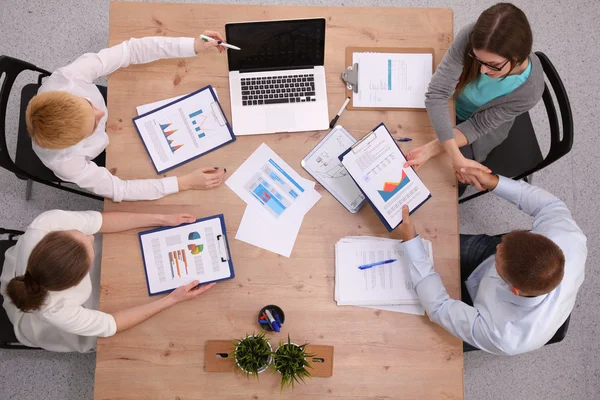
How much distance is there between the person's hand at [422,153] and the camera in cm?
166

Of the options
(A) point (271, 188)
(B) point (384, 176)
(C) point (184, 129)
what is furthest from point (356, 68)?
(C) point (184, 129)

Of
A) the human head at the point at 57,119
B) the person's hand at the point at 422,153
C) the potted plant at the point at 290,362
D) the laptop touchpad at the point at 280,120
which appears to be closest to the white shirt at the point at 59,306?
the human head at the point at 57,119

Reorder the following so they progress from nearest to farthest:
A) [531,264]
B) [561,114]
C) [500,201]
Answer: [531,264], [561,114], [500,201]

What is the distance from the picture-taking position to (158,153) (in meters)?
1.69

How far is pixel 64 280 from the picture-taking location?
1435 millimetres

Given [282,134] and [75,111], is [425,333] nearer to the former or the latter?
[282,134]

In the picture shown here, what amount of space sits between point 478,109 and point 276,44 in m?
0.78

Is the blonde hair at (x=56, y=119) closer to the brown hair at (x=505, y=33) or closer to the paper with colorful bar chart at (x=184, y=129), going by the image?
the paper with colorful bar chart at (x=184, y=129)

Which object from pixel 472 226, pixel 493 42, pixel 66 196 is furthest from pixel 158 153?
pixel 472 226

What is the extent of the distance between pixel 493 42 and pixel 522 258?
0.64 metres

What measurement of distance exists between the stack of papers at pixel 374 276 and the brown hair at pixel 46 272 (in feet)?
2.75

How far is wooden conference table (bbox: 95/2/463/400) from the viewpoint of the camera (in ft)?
5.11

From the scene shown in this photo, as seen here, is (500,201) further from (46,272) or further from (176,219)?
(46,272)

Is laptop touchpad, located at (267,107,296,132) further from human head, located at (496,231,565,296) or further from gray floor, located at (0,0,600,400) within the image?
gray floor, located at (0,0,600,400)
